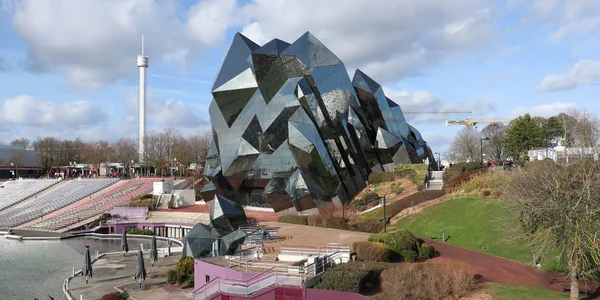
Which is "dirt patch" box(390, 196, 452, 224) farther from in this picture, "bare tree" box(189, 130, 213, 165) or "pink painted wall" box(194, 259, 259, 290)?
"bare tree" box(189, 130, 213, 165)

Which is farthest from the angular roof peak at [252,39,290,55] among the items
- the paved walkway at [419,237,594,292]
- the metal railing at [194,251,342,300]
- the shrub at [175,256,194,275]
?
the metal railing at [194,251,342,300]

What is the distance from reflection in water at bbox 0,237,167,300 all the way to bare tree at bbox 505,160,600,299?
2482 cm

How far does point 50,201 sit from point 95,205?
498 inches

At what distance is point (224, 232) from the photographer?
30266 mm

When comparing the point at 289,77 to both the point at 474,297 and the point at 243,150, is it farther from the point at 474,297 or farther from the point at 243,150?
the point at 474,297

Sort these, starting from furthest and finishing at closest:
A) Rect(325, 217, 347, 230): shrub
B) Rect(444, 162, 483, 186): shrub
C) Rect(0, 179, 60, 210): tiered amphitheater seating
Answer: Rect(0, 179, 60, 210): tiered amphitheater seating
Rect(444, 162, 483, 186): shrub
Rect(325, 217, 347, 230): shrub

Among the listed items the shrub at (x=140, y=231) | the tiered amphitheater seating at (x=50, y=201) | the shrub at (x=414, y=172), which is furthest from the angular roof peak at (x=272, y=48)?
the tiered amphitheater seating at (x=50, y=201)

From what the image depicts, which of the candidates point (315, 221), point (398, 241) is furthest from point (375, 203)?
point (398, 241)

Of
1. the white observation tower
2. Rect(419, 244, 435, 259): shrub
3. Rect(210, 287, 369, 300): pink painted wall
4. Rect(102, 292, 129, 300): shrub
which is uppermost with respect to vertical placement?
the white observation tower

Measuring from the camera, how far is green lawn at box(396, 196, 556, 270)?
1091 inches

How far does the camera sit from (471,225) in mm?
32750

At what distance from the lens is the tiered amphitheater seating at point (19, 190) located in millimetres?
75700

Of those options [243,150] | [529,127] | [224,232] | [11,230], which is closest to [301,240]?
[224,232]

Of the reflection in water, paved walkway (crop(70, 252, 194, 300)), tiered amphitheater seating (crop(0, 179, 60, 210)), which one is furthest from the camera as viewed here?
tiered amphitheater seating (crop(0, 179, 60, 210))
